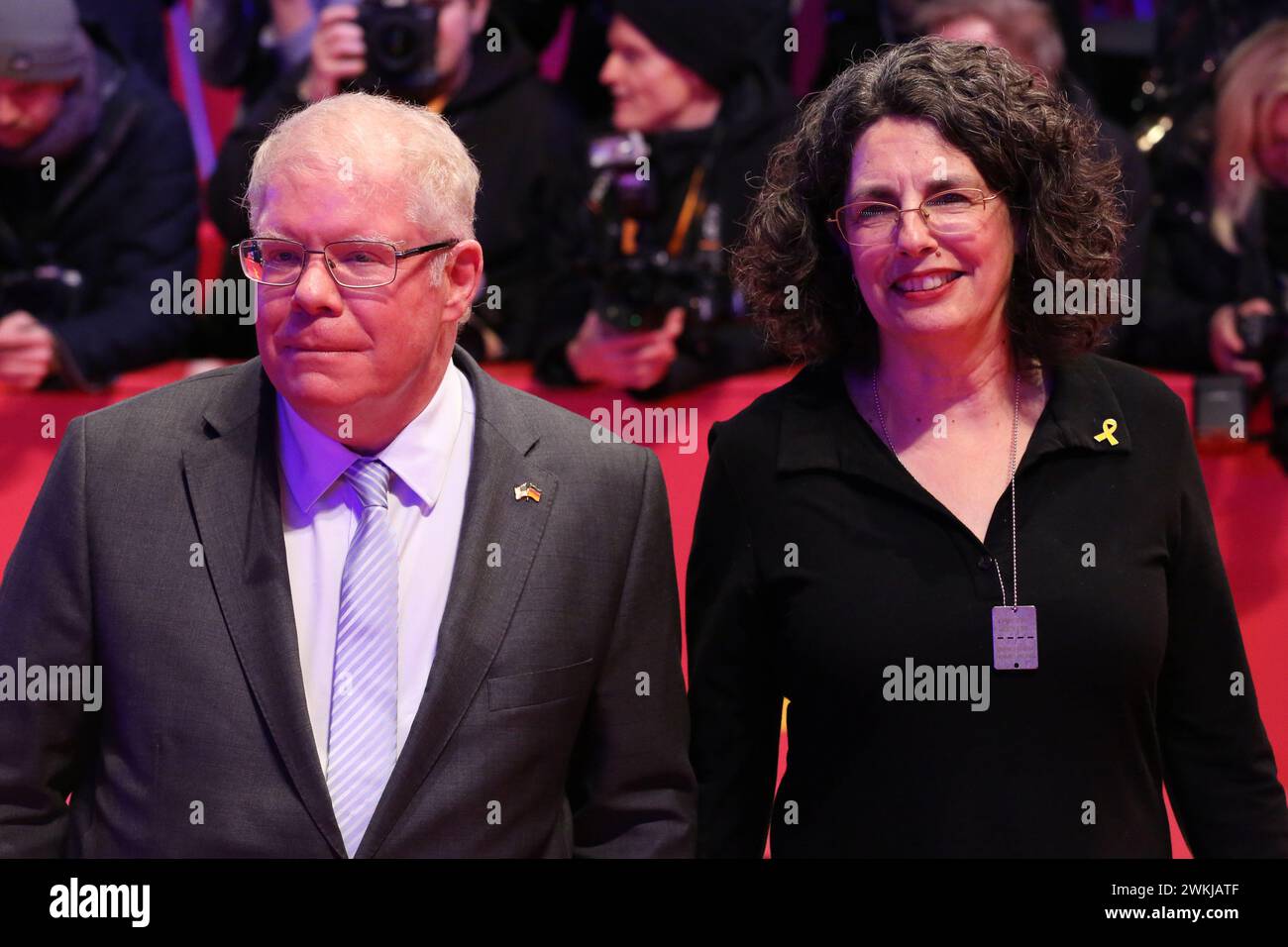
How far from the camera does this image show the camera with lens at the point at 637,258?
→ 3545 millimetres

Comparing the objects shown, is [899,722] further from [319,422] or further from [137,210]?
[137,210]

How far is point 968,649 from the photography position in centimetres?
190

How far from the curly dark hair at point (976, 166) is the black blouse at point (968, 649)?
0.09m

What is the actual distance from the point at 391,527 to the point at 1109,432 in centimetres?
94

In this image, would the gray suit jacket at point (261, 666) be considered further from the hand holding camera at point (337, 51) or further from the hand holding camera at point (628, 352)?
the hand holding camera at point (337, 51)

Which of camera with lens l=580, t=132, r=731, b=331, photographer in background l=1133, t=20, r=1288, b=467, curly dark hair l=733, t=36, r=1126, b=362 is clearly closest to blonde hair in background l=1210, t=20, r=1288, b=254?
photographer in background l=1133, t=20, r=1288, b=467

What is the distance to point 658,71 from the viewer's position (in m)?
3.71

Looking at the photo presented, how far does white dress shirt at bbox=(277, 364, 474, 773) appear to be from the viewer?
182 centimetres

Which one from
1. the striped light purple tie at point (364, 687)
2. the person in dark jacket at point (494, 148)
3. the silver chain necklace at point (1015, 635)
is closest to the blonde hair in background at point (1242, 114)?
the person in dark jacket at point (494, 148)

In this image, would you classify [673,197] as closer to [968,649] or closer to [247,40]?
[247,40]

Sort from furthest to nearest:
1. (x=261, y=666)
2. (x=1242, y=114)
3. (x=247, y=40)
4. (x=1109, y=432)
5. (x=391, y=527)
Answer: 1. (x=247, y=40)
2. (x=1242, y=114)
3. (x=1109, y=432)
4. (x=391, y=527)
5. (x=261, y=666)

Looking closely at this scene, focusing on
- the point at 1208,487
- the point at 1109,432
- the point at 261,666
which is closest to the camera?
the point at 261,666

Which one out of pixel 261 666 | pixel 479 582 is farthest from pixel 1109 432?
pixel 261 666
